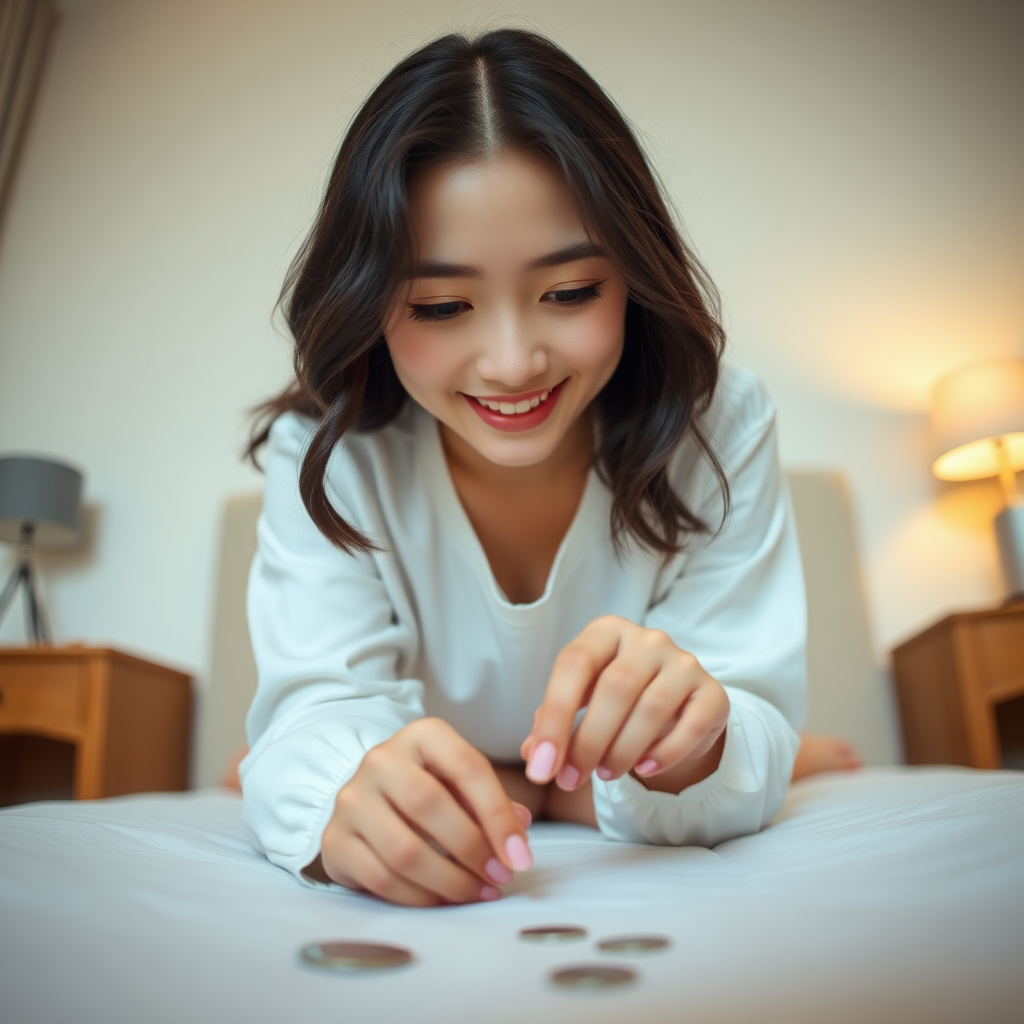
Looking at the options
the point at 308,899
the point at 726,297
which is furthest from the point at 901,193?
the point at 308,899

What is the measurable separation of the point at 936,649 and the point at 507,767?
3.41 ft

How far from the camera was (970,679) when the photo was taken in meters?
1.72

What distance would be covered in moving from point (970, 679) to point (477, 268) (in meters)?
1.42

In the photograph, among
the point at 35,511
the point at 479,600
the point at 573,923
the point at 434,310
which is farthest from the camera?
the point at 35,511

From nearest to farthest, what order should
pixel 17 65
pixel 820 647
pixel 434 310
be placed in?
pixel 434 310 < pixel 820 647 < pixel 17 65

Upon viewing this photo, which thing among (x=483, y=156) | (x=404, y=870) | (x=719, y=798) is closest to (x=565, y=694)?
(x=404, y=870)

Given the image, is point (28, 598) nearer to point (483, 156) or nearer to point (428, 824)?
point (483, 156)

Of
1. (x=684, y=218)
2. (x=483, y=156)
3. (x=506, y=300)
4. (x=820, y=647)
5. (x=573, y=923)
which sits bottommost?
(x=573, y=923)

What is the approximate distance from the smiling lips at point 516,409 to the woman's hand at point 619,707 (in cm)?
30

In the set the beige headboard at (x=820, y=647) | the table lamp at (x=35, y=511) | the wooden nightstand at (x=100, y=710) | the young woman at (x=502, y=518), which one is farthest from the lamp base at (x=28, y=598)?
the young woman at (x=502, y=518)

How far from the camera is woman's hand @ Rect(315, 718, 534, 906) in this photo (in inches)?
20.9

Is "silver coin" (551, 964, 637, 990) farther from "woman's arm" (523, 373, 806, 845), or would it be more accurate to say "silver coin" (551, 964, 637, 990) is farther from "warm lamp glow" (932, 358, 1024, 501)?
"warm lamp glow" (932, 358, 1024, 501)

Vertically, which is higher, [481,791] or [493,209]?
[493,209]

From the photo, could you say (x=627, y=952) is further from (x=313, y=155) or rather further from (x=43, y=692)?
(x=313, y=155)
